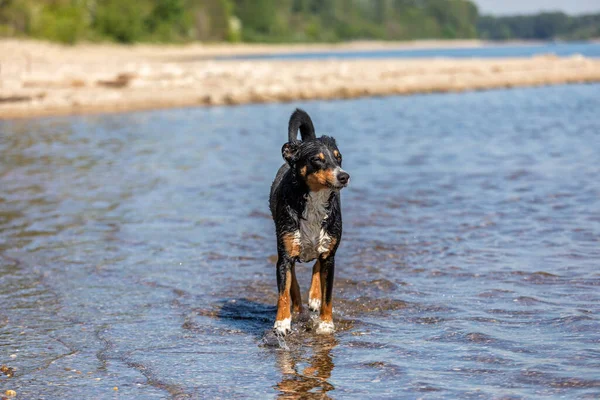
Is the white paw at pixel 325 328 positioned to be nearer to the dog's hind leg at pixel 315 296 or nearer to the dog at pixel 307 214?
the dog at pixel 307 214

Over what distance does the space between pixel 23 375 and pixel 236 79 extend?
33.0 metres

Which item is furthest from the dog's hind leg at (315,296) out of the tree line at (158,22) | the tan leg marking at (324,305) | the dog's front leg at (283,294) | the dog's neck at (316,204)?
the tree line at (158,22)

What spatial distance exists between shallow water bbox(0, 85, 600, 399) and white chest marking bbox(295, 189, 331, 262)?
2.85 ft

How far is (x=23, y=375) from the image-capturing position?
625cm

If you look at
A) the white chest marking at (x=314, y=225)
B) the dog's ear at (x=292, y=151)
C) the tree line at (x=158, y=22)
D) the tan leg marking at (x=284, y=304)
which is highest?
the tree line at (x=158, y=22)

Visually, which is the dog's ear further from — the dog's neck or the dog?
the dog's neck

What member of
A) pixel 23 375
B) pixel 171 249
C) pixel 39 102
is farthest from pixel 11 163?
pixel 23 375

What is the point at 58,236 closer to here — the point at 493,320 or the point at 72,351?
the point at 72,351

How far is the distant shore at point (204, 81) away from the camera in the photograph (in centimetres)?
3030

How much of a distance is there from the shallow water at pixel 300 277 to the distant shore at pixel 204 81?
1027 cm

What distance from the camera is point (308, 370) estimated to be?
6.38 m

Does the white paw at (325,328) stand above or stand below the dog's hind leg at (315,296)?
below

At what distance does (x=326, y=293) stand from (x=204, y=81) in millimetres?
31089

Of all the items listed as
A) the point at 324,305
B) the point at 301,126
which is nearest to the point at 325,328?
the point at 324,305
